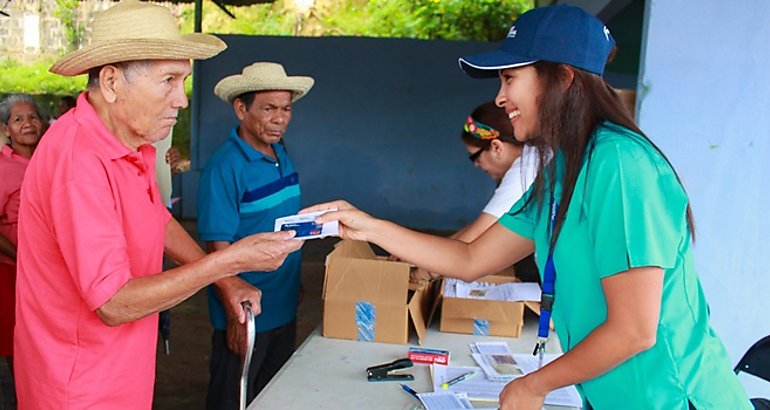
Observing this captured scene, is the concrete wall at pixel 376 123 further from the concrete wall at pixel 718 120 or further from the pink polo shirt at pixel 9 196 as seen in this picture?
the concrete wall at pixel 718 120

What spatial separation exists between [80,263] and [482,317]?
5.00ft

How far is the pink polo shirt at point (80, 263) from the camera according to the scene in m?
1.67

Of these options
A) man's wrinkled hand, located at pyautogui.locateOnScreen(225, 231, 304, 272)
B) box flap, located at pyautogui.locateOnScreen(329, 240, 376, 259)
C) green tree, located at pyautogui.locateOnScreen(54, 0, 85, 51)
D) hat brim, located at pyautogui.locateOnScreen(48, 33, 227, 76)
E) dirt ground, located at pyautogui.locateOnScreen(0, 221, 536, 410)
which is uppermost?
green tree, located at pyautogui.locateOnScreen(54, 0, 85, 51)

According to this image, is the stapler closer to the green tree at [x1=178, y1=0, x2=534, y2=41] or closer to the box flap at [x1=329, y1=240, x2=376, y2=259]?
the box flap at [x1=329, y1=240, x2=376, y2=259]

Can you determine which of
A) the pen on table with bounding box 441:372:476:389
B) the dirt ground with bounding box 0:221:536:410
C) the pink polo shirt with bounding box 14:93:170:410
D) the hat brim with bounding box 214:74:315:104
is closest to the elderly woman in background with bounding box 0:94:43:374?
the dirt ground with bounding box 0:221:536:410

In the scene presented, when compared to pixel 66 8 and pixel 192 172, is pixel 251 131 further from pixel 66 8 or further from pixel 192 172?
pixel 66 8

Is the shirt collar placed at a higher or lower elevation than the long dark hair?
lower

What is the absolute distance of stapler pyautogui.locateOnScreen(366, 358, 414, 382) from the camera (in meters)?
2.23

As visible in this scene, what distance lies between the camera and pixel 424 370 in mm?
2326

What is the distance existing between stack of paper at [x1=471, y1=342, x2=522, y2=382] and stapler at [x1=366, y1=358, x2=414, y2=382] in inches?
10.3

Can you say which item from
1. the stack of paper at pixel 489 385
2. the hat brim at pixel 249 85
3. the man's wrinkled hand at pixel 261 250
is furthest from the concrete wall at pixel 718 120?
the man's wrinkled hand at pixel 261 250

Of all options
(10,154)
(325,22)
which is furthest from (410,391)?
(325,22)

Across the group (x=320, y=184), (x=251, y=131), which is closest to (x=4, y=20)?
(x=320, y=184)

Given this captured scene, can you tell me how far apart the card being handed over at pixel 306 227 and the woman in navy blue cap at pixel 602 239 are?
66cm
